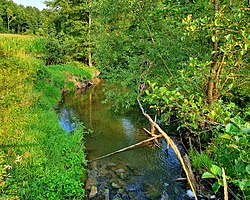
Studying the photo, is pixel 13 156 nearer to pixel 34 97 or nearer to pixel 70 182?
pixel 70 182

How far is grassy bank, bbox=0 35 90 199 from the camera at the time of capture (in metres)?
4.59

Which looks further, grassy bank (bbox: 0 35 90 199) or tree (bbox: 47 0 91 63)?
tree (bbox: 47 0 91 63)

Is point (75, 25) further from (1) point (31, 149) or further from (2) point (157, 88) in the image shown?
(2) point (157, 88)

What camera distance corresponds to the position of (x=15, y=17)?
55.3 metres

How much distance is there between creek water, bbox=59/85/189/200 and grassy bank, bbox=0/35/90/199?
58 cm

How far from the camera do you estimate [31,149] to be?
574 centimetres

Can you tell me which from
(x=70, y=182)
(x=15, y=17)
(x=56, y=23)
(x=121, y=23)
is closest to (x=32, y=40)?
(x=56, y=23)

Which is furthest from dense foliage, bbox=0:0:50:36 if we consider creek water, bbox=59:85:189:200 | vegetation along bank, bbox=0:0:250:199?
creek water, bbox=59:85:189:200

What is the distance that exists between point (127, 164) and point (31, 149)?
9.15 ft

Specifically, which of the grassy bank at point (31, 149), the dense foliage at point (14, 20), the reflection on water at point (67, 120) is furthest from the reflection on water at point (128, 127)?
the dense foliage at point (14, 20)

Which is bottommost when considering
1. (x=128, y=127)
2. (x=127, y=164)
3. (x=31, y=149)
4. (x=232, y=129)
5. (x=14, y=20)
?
(x=127, y=164)

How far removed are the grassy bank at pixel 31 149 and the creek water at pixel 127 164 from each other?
22.9 inches

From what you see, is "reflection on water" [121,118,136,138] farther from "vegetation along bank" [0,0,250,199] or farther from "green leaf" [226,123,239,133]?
"green leaf" [226,123,239,133]

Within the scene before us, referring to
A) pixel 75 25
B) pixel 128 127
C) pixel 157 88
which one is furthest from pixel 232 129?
pixel 75 25
